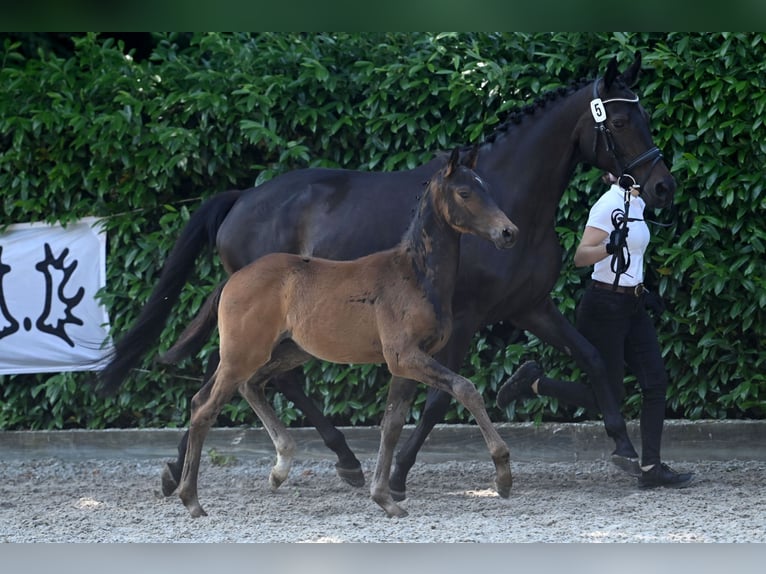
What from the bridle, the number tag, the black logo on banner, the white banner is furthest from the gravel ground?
the number tag

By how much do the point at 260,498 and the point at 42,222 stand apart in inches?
113

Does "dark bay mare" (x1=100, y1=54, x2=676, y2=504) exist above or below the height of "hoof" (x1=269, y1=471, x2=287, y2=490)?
above

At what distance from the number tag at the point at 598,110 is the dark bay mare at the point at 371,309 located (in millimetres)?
828

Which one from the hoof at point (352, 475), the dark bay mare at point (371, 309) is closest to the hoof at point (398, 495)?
the dark bay mare at point (371, 309)

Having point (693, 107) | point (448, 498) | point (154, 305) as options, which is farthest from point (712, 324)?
point (154, 305)

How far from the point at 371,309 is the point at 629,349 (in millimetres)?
1711

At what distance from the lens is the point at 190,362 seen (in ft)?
26.2

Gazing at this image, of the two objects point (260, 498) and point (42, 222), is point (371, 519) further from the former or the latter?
point (42, 222)

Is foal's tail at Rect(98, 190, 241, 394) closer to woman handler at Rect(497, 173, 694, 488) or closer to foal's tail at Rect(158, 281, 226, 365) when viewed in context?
foal's tail at Rect(158, 281, 226, 365)

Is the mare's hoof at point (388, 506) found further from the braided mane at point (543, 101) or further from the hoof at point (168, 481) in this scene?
the braided mane at point (543, 101)

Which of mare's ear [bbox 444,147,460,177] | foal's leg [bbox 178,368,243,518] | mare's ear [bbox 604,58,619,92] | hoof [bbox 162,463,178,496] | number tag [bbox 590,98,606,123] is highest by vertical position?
mare's ear [bbox 604,58,619,92]

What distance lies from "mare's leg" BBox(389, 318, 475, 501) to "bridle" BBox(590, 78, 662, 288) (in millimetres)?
901

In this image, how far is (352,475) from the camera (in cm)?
679

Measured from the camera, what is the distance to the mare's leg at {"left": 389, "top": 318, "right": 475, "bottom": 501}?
6.25 meters
